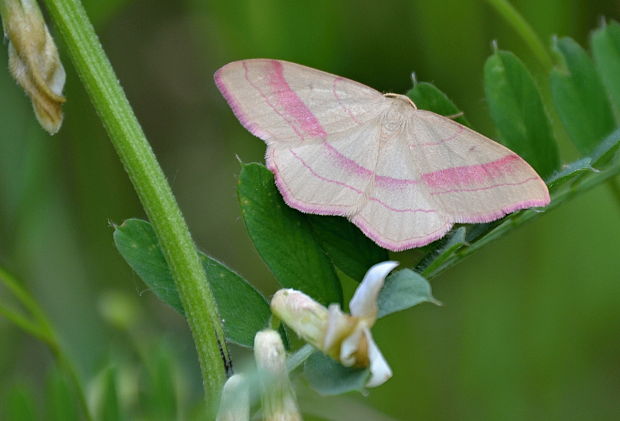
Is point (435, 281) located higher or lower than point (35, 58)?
lower

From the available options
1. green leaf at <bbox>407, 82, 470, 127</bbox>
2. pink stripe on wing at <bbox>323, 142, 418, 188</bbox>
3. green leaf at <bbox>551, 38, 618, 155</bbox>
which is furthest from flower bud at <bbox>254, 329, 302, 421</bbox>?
green leaf at <bbox>551, 38, 618, 155</bbox>

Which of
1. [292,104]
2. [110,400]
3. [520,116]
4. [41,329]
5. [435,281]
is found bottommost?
[435,281]

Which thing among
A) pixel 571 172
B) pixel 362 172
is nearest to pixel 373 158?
pixel 362 172

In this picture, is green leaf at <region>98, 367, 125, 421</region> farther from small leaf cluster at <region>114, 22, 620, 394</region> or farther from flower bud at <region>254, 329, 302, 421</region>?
flower bud at <region>254, 329, 302, 421</region>

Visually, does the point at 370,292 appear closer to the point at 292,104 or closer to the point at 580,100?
the point at 292,104

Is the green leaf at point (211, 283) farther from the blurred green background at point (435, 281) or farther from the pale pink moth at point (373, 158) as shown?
the blurred green background at point (435, 281)

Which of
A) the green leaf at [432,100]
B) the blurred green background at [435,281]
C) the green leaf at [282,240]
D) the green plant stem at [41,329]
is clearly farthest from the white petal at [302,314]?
the blurred green background at [435,281]
